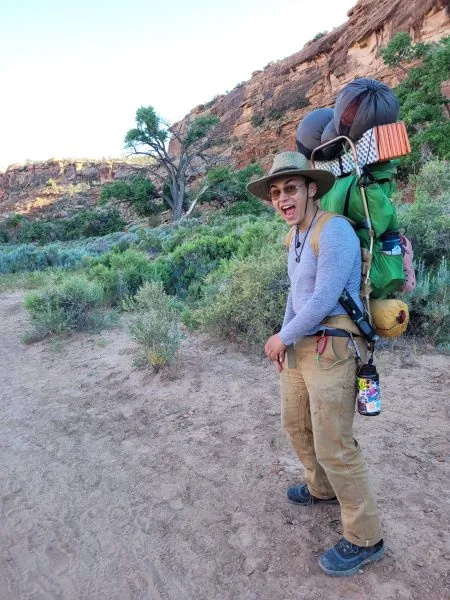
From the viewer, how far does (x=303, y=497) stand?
229cm

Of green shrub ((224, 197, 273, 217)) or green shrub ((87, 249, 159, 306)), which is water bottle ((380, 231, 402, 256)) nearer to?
green shrub ((87, 249, 159, 306))

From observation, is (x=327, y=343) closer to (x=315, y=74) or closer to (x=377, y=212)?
(x=377, y=212)

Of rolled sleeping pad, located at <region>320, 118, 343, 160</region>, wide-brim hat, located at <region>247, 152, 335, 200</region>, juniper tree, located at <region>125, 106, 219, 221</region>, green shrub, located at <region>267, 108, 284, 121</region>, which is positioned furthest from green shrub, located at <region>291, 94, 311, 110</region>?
wide-brim hat, located at <region>247, 152, 335, 200</region>

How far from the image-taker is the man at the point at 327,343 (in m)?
1.63

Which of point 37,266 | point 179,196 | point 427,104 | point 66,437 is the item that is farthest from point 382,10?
point 66,437

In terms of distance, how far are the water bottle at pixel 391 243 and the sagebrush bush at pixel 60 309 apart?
5.29m

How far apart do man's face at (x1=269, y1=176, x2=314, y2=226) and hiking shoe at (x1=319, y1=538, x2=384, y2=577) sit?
1.52 metres

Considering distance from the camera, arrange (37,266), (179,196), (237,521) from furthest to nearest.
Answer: (179,196)
(37,266)
(237,521)

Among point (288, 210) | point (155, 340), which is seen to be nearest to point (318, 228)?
point (288, 210)

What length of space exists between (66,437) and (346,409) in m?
2.52

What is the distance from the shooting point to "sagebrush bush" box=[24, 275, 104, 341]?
5996 mm

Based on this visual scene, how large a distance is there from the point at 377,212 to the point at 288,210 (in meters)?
0.38

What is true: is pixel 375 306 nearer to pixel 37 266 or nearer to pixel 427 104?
pixel 37 266

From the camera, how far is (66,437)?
10.9 feet
